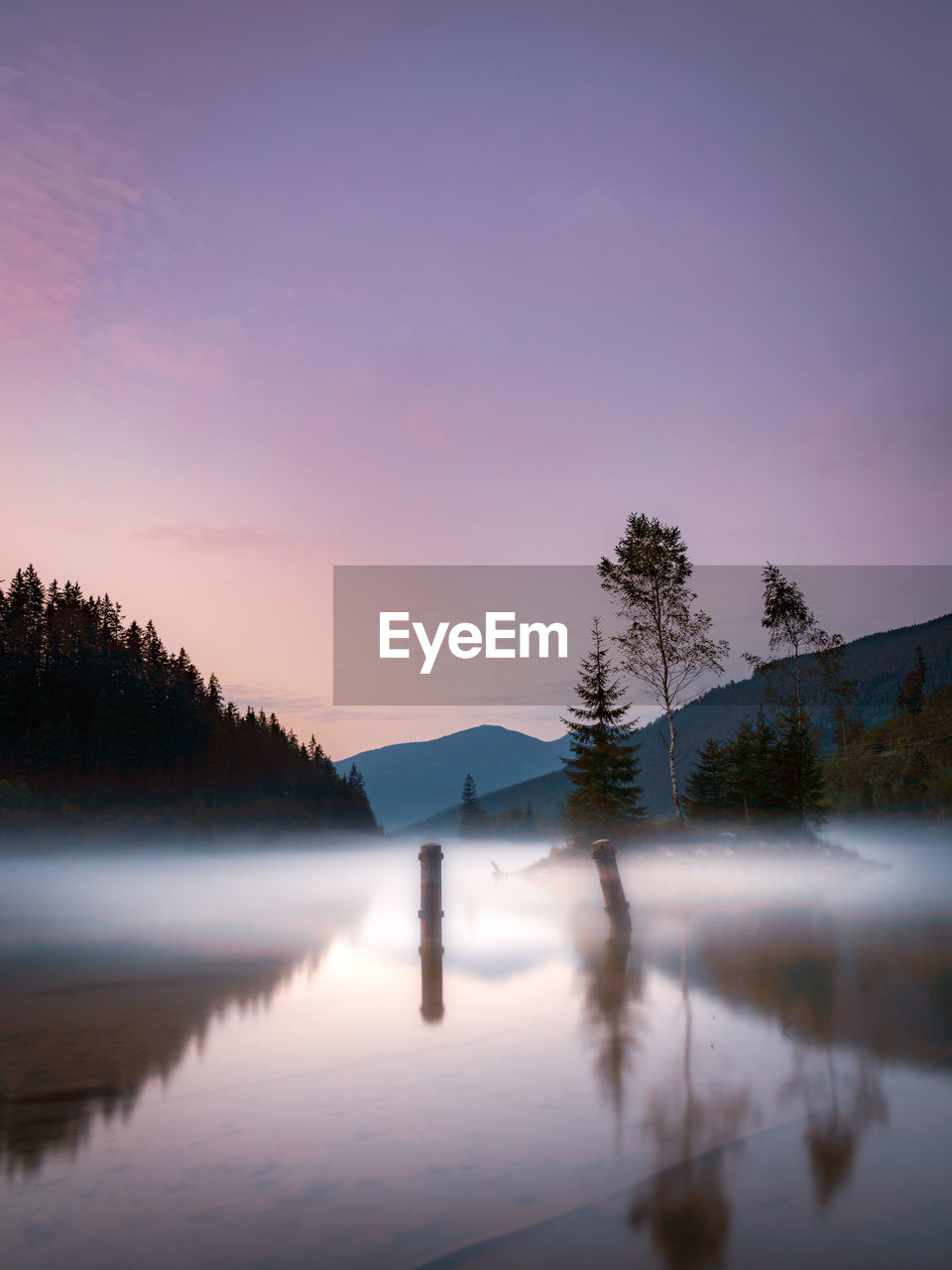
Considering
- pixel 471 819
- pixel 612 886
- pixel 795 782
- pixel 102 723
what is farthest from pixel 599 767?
pixel 471 819

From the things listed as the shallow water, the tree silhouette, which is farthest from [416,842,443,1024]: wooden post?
the tree silhouette

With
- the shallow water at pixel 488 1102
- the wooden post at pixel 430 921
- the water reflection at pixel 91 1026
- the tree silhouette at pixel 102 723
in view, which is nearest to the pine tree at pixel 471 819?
the tree silhouette at pixel 102 723

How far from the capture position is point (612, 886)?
17.9 metres

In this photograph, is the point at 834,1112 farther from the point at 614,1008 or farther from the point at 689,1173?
the point at 614,1008

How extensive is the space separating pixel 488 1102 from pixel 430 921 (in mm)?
9090

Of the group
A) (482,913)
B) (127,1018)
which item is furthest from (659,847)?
(127,1018)

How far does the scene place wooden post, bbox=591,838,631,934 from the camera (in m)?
17.2

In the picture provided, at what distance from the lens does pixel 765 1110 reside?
297 inches

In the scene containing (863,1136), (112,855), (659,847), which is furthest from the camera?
(112,855)

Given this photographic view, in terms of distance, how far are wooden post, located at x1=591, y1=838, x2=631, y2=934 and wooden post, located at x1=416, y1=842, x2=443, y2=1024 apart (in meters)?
3.41

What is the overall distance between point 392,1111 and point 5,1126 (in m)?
3.56

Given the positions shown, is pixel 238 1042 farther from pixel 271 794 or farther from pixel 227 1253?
pixel 271 794

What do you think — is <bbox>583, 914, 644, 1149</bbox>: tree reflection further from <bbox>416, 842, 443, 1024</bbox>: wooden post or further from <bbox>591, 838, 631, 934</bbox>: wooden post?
<bbox>416, 842, 443, 1024</bbox>: wooden post

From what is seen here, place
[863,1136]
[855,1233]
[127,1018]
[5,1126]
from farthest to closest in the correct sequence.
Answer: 1. [127,1018]
2. [5,1126]
3. [863,1136]
4. [855,1233]
